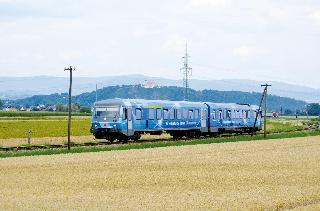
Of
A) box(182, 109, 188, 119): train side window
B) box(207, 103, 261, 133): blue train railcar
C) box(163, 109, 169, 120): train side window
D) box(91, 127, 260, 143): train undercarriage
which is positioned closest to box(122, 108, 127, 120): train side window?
box(91, 127, 260, 143): train undercarriage

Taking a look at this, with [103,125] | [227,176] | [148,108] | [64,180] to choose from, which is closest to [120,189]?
[64,180]

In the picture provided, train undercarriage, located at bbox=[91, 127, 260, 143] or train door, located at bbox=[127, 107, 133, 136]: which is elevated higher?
train door, located at bbox=[127, 107, 133, 136]

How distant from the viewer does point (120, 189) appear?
23234 mm

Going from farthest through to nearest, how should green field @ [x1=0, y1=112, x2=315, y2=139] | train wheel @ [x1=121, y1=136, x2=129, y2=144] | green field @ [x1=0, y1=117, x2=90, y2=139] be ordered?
green field @ [x1=0, y1=112, x2=315, y2=139], green field @ [x1=0, y1=117, x2=90, y2=139], train wheel @ [x1=121, y1=136, x2=129, y2=144]

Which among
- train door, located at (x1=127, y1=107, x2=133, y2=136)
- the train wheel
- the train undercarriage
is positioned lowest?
the train wheel

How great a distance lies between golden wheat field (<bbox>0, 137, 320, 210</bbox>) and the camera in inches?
786

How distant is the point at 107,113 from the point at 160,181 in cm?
2396

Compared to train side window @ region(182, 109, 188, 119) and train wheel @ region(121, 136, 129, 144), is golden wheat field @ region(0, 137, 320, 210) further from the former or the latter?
train side window @ region(182, 109, 188, 119)

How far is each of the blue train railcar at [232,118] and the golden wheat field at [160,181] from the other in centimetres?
2280

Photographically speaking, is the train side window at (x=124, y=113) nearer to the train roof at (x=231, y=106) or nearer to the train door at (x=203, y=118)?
the train door at (x=203, y=118)

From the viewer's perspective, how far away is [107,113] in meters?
49.3

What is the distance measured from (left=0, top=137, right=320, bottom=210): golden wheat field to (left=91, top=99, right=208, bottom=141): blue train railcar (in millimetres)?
8758

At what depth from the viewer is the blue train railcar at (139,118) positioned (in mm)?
48906

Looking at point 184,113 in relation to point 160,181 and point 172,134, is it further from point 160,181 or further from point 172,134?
point 160,181
